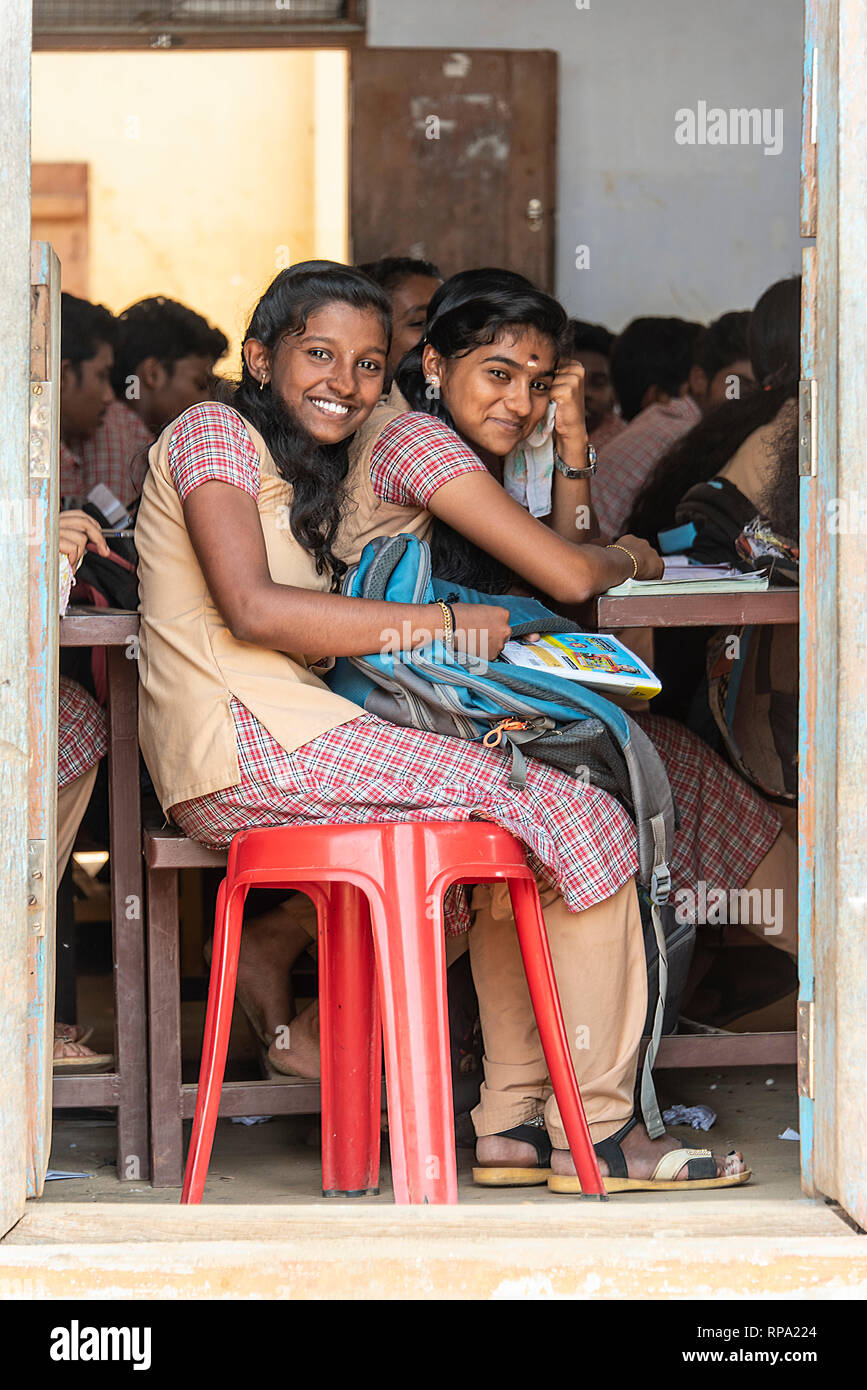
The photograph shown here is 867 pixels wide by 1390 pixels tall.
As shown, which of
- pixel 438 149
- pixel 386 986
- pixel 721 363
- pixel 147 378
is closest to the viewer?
pixel 386 986

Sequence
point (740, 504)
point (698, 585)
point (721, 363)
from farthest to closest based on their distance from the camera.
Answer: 1. point (721, 363)
2. point (740, 504)
3. point (698, 585)

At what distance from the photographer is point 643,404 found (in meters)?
5.71

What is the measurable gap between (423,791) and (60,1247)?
2.72ft

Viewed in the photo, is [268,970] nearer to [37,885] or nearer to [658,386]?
[37,885]

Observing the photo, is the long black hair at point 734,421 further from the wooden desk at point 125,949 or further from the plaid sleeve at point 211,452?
the wooden desk at point 125,949

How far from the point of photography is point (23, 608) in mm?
2088

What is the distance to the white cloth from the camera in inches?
117

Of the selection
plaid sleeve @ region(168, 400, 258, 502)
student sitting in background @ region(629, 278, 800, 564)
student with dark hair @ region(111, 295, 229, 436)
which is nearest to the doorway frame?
plaid sleeve @ region(168, 400, 258, 502)

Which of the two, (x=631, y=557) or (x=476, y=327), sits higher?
(x=476, y=327)

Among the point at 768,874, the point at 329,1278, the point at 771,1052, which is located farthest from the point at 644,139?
the point at 329,1278

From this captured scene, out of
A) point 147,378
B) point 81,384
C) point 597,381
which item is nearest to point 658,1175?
point 81,384

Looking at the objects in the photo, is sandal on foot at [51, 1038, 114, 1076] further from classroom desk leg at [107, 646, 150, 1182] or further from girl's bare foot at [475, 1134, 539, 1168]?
girl's bare foot at [475, 1134, 539, 1168]

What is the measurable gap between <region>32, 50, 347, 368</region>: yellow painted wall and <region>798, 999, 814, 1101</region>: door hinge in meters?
4.78

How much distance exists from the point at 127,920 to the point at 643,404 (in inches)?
141
